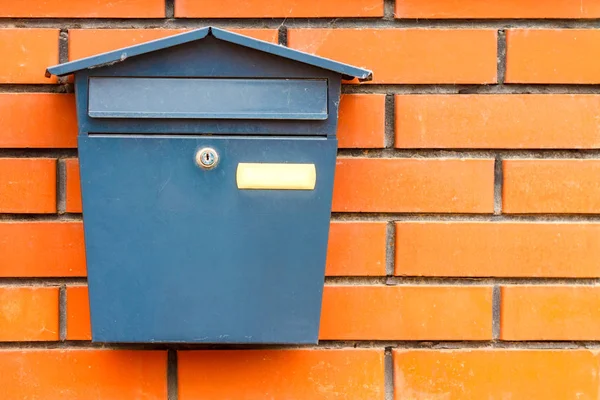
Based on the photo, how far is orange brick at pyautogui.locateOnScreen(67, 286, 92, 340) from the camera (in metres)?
1.26

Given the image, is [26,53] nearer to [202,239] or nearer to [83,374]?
[202,239]

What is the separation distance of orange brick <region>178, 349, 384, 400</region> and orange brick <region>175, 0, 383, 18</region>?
2.43 ft

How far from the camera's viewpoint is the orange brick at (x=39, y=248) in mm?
1242

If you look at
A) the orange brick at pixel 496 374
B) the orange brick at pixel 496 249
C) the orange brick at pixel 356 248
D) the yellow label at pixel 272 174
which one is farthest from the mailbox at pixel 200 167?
the orange brick at pixel 496 374

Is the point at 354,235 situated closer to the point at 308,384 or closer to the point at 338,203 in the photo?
the point at 338,203

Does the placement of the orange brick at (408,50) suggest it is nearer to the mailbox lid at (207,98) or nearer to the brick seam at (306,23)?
the brick seam at (306,23)

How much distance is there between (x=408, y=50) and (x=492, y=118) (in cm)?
24

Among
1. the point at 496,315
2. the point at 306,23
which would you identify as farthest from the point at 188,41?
the point at 496,315

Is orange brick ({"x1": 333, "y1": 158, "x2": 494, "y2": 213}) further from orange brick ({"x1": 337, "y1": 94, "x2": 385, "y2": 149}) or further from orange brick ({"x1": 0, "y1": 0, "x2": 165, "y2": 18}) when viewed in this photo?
orange brick ({"x1": 0, "y1": 0, "x2": 165, "y2": 18})

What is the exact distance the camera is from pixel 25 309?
4.12ft

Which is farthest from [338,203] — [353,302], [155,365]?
[155,365]

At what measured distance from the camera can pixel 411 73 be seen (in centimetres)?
125

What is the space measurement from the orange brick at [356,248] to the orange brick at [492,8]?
47 centimetres

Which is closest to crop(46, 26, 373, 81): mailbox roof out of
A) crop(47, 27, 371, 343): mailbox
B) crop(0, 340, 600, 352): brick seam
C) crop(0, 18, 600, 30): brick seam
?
crop(47, 27, 371, 343): mailbox
